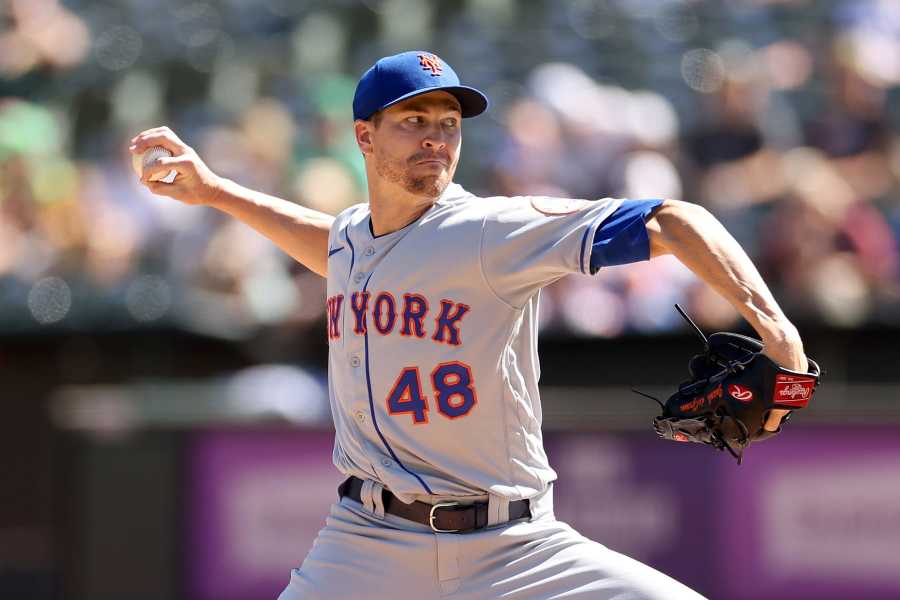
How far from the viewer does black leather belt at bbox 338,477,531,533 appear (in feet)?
11.7

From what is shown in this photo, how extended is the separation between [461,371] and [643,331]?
11.5 feet

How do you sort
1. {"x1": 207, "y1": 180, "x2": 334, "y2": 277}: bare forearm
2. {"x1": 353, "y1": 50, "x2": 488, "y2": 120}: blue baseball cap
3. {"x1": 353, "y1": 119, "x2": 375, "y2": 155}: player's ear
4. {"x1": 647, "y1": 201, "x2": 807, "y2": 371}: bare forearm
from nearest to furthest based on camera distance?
{"x1": 647, "y1": 201, "x2": 807, "y2": 371}: bare forearm
{"x1": 353, "y1": 50, "x2": 488, "y2": 120}: blue baseball cap
{"x1": 353, "y1": 119, "x2": 375, "y2": 155}: player's ear
{"x1": 207, "y1": 180, "x2": 334, "y2": 277}: bare forearm

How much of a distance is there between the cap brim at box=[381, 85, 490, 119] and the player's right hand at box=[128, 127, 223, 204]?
74 cm

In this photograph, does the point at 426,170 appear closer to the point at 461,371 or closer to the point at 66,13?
the point at 461,371

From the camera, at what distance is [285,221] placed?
424 centimetres

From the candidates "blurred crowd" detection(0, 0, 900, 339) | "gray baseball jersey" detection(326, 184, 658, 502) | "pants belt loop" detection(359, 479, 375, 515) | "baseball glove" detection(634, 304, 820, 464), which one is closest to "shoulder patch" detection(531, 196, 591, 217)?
"gray baseball jersey" detection(326, 184, 658, 502)

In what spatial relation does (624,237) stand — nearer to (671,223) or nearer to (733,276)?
(671,223)

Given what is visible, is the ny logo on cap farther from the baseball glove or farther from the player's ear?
the baseball glove

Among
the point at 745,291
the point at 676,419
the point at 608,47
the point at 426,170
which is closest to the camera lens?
the point at 745,291

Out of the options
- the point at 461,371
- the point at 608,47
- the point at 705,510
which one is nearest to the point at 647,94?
the point at 608,47

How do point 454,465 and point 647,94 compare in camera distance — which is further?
point 647,94

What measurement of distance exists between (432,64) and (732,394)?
114 cm

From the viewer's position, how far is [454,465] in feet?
11.8

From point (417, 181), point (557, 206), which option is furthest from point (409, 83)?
point (557, 206)
